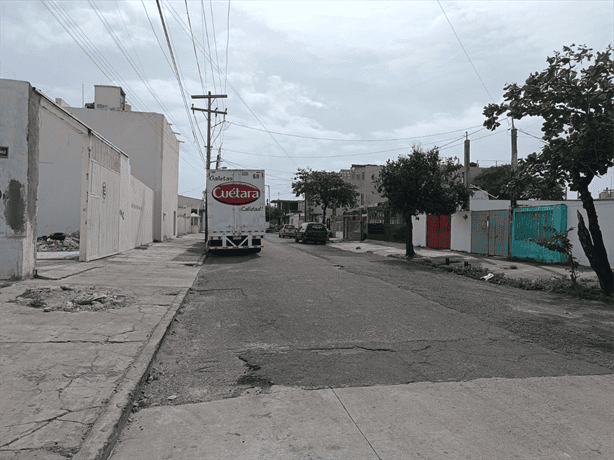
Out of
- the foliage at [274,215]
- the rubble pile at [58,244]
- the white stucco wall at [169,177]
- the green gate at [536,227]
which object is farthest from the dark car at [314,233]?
the foliage at [274,215]

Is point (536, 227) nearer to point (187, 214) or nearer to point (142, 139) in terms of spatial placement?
point (142, 139)

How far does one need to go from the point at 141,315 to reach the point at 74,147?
22.0 m

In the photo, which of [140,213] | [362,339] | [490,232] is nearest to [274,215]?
[140,213]

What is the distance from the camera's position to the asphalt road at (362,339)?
4.53 metres

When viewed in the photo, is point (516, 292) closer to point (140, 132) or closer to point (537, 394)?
point (537, 394)

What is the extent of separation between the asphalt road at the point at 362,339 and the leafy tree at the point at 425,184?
9.91m

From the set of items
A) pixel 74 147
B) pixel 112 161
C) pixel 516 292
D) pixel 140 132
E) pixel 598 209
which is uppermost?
pixel 140 132

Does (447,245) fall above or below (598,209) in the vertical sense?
below

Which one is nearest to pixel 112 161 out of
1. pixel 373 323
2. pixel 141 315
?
pixel 141 315

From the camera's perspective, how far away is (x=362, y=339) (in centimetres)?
595

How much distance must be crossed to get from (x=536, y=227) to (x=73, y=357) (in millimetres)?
16552

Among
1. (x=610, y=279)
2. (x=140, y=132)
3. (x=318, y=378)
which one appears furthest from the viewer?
(x=140, y=132)

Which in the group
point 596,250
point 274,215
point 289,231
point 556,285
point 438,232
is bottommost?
point 556,285

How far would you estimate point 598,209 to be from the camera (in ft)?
49.0
